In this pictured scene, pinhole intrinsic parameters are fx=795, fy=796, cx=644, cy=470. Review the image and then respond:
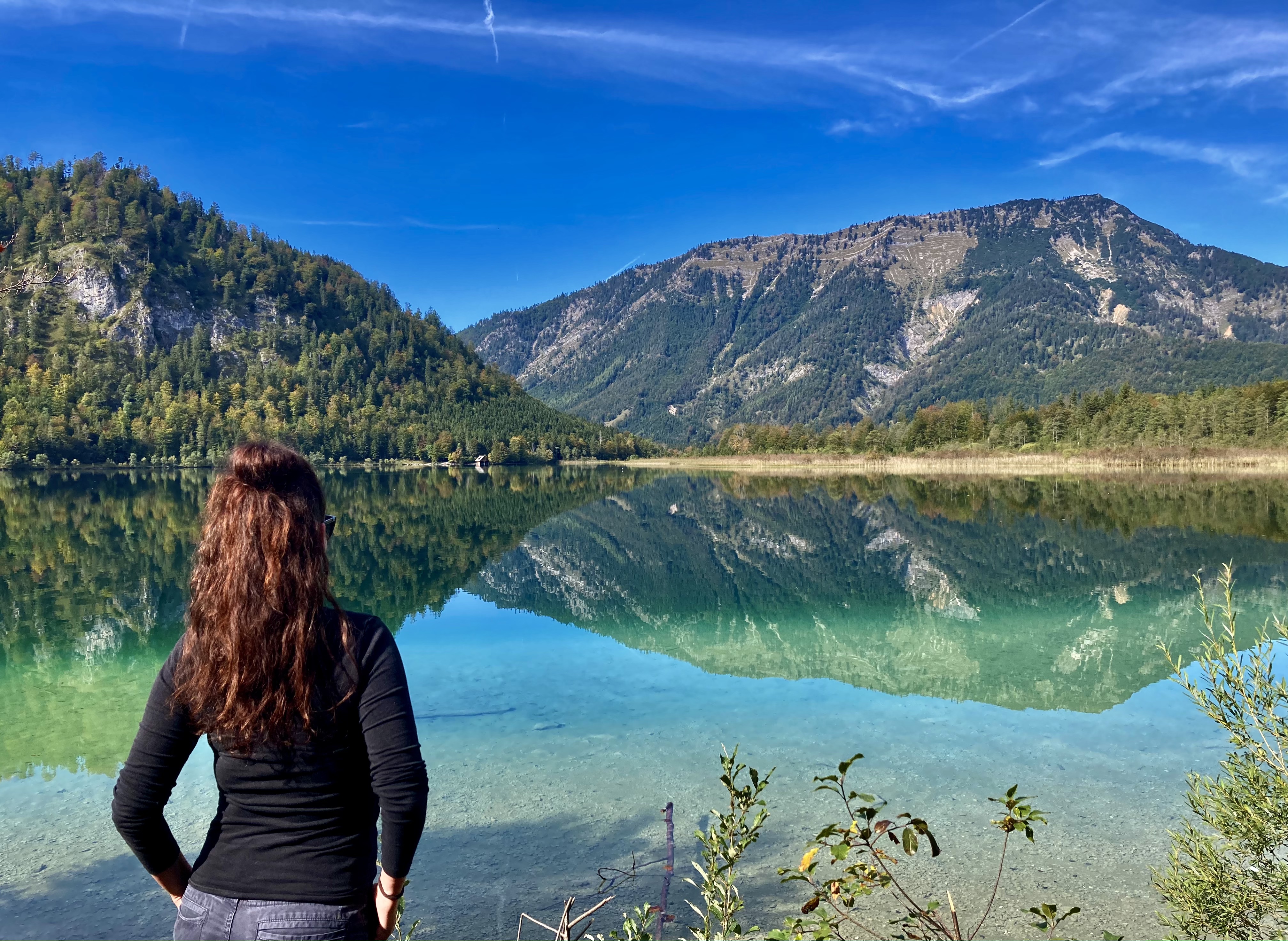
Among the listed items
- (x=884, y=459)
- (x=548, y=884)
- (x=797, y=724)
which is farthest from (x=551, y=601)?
(x=884, y=459)

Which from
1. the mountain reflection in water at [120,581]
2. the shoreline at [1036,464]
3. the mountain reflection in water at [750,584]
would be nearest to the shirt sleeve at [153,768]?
the mountain reflection in water at [120,581]

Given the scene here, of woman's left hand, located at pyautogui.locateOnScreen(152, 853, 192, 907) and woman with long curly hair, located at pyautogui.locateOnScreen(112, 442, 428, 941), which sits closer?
woman with long curly hair, located at pyautogui.locateOnScreen(112, 442, 428, 941)

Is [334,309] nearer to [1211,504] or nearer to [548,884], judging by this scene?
[1211,504]

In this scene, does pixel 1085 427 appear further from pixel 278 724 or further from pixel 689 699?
pixel 278 724

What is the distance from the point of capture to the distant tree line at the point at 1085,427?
2894 inches

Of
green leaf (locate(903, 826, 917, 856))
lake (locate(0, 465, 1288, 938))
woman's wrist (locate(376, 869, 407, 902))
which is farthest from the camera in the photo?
lake (locate(0, 465, 1288, 938))

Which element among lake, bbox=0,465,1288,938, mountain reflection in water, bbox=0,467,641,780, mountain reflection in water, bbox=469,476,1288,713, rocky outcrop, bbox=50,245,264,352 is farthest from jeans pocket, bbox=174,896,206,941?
rocky outcrop, bbox=50,245,264,352

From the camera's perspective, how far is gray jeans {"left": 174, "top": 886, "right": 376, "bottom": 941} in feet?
7.35

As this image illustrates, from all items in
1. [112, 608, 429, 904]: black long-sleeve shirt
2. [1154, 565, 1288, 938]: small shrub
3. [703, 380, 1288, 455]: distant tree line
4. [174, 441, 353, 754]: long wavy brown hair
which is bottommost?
[1154, 565, 1288, 938]: small shrub

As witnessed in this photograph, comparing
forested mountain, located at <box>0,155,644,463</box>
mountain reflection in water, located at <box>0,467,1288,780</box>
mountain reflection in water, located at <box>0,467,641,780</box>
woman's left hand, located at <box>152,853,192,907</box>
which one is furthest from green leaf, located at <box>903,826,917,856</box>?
forested mountain, located at <box>0,155,644,463</box>

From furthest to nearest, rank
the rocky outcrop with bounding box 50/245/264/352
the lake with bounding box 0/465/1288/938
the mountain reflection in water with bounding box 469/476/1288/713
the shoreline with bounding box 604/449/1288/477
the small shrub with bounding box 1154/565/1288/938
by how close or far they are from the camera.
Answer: the rocky outcrop with bounding box 50/245/264/352 → the shoreline with bounding box 604/449/1288/477 → the mountain reflection in water with bounding box 469/476/1288/713 → the lake with bounding box 0/465/1288/938 → the small shrub with bounding box 1154/565/1288/938

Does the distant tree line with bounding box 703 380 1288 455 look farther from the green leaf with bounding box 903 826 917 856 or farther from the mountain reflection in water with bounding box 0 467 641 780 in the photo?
the green leaf with bounding box 903 826 917 856

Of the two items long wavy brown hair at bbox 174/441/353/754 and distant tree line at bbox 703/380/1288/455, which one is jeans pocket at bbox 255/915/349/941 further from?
distant tree line at bbox 703/380/1288/455

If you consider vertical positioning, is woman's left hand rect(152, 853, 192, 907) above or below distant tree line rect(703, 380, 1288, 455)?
below
